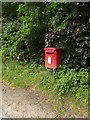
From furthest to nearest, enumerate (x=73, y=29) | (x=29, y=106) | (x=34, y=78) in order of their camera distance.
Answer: (x=34, y=78) < (x=73, y=29) < (x=29, y=106)

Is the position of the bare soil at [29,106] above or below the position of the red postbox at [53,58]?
Result: below

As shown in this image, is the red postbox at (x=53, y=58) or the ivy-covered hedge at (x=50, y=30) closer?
the ivy-covered hedge at (x=50, y=30)

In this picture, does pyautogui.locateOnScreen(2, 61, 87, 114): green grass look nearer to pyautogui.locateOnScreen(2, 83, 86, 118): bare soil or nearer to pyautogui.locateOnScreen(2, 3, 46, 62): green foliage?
pyautogui.locateOnScreen(2, 83, 86, 118): bare soil

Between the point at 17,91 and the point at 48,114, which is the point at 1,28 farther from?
the point at 48,114

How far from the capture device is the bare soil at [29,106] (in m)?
3.29

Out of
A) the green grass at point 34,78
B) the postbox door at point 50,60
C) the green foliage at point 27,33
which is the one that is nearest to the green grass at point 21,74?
the green grass at point 34,78

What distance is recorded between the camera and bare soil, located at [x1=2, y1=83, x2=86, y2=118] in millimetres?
3285

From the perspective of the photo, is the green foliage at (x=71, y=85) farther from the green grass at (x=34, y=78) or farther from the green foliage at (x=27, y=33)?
the green foliage at (x=27, y=33)

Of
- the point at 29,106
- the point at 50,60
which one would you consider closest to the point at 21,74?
the point at 50,60

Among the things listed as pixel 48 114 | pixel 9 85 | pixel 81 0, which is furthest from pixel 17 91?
pixel 81 0

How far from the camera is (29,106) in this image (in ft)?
11.9

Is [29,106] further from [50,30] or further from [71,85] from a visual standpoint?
[50,30]

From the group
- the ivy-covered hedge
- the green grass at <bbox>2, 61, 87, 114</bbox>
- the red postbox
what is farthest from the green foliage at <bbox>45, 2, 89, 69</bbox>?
the green grass at <bbox>2, 61, 87, 114</bbox>

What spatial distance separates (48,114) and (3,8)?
17.3 feet
